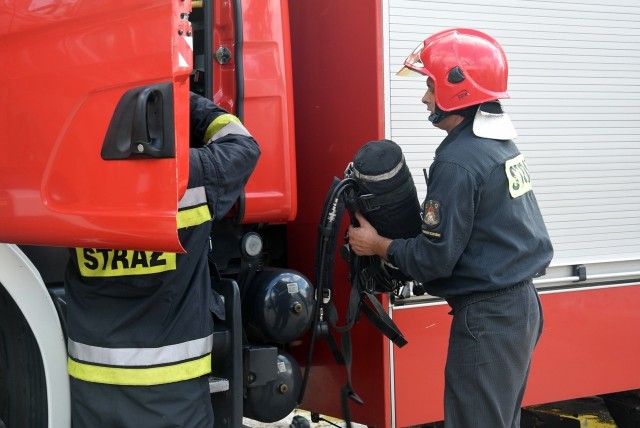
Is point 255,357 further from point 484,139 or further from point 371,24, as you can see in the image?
point 371,24

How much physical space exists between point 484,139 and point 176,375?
1.25 meters

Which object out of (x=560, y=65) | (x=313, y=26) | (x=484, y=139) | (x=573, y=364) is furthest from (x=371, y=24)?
(x=573, y=364)

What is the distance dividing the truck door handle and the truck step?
2.85 ft

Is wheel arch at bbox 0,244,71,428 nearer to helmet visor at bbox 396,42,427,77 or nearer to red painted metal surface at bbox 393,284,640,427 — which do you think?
red painted metal surface at bbox 393,284,640,427

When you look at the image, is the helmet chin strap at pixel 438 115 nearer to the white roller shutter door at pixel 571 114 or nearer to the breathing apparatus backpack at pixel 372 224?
the breathing apparatus backpack at pixel 372 224

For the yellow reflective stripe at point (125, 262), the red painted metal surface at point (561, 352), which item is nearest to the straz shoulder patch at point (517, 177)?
the red painted metal surface at point (561, 352)

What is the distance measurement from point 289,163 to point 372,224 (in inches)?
14.5

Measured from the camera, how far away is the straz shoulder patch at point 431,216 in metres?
2.52

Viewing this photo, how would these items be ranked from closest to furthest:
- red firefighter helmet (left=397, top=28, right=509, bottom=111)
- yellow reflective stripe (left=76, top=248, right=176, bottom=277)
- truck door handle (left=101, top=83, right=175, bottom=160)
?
1. truck door handle (left=101, top=83, right=175, bottom=160)
2. yellow reflective stripe (left=76, top=248, right=176, bottom=277)
3. red firefighter helmet (left=397, top=28, right=509, bottom=111)

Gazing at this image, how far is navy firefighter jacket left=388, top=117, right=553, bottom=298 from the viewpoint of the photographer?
8.24 feet

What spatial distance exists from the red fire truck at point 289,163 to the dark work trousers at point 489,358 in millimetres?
460

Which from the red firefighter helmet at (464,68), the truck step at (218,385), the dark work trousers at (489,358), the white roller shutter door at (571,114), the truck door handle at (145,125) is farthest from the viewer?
the white roller shutter door at (571,114)

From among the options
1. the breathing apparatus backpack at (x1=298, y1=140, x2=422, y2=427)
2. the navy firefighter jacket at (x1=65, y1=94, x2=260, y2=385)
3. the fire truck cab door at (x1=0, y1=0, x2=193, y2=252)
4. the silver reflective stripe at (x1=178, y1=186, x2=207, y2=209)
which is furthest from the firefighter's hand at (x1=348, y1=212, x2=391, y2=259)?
the fire truck cab door at (x1=0, y1=0, x2=193, y2=252)

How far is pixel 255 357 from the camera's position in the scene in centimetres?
270
